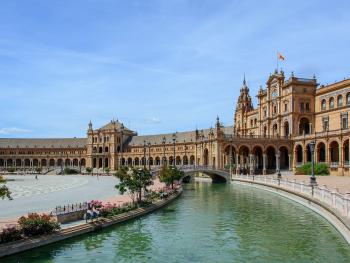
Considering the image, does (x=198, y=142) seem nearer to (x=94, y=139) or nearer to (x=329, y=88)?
(x=329, y=88)

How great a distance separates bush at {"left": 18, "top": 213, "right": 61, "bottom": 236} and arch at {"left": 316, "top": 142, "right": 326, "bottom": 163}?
7032 centimetres

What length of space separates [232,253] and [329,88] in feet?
241

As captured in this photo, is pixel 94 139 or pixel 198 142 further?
pixel 94 139

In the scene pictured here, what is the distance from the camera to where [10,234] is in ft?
72.7

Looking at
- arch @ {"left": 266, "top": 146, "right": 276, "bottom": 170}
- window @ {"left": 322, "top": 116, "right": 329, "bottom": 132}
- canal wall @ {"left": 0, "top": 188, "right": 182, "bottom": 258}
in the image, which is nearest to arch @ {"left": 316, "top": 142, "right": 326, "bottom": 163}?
window @ {"left": 322, "top": 116, "right": 329, "bottom": 132}

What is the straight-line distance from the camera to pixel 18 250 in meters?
21.7

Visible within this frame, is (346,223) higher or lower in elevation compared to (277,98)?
lower

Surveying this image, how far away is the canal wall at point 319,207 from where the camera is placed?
80.5 ft

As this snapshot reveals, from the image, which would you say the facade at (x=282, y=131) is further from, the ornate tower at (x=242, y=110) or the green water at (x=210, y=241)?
the green water at (x=210, y=241)

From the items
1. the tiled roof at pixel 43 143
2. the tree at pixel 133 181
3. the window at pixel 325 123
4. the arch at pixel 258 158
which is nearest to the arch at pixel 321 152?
the window at pixel 325 123

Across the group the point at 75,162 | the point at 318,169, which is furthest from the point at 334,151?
the point at 75,162

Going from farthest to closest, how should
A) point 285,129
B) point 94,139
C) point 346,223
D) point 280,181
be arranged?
point 94,139 < point 285,129 < point 280,181 < point 346,223

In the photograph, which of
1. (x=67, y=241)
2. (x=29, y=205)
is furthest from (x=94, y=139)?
(x=67, y=241)

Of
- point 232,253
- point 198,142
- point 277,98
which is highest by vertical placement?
point 277,98
